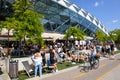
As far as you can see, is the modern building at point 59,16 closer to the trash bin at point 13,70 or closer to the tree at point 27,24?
the tree at point 27,24

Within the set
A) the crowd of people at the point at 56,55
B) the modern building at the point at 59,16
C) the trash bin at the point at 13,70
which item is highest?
the modern building at the point at 59,16

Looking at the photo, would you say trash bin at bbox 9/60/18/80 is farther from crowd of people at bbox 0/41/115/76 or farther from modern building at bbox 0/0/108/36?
modern building at bbox 0/0/108/36

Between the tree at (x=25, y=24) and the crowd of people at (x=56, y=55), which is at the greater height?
the tree at (x=25, y=24)

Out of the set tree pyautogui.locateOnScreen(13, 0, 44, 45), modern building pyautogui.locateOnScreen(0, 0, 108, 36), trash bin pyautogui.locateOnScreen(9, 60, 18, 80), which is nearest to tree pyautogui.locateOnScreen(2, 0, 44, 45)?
A: tree pyautogui.locateOnScreen(13, 0, 44, 45)

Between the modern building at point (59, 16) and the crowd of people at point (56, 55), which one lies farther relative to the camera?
the modern building at point (59, 16)

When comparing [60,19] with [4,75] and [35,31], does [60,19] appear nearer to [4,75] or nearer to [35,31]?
[35,31]

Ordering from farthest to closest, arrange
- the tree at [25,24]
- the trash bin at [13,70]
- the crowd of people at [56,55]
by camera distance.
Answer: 1. the tree at [25,24]
2. the crowd of people at [56,55]
3. the trash bin at [13,70]

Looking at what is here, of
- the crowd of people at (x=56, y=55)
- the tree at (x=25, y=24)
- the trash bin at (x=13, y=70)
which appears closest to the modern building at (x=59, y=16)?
the tree at (x=25, y=24)

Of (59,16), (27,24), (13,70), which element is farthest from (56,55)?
(59,16)

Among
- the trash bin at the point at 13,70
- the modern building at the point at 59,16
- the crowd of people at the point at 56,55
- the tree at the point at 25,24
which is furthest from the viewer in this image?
the modern building at the point at 59,16

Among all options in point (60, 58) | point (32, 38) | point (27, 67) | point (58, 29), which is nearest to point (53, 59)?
point (27, 67)

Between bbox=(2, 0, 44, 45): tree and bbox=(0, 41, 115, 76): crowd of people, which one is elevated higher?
bbox=(2, 0, 44, 45): tree

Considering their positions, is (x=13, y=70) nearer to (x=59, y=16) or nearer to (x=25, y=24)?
(x=25, y=24)

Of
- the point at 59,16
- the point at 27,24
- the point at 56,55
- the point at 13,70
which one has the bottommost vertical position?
the point at 13,70
